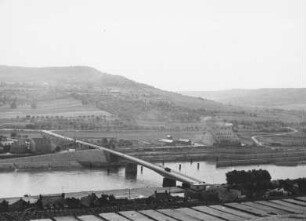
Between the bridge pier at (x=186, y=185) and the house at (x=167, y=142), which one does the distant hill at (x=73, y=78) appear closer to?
the house at (x=167, y=142)

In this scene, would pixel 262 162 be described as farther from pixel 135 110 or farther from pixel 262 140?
pixel 135 110

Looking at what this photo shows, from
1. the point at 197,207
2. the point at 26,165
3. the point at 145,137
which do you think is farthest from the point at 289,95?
the point at 197,207

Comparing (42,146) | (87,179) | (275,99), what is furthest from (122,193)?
(275,99)

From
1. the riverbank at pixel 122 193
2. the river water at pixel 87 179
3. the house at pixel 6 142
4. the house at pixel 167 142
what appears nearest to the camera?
the riverbank at pixel 122 193

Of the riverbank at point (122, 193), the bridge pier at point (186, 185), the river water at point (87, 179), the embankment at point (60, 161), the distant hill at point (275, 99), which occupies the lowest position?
the river water at point (87, 179)

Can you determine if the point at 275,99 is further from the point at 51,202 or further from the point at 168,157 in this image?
the point at 51,202

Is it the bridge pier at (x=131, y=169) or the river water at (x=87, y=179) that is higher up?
the bridge pier at (x=131, y=169)

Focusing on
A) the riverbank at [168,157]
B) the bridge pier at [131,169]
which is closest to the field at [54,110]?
the riverbank at [168,157]
